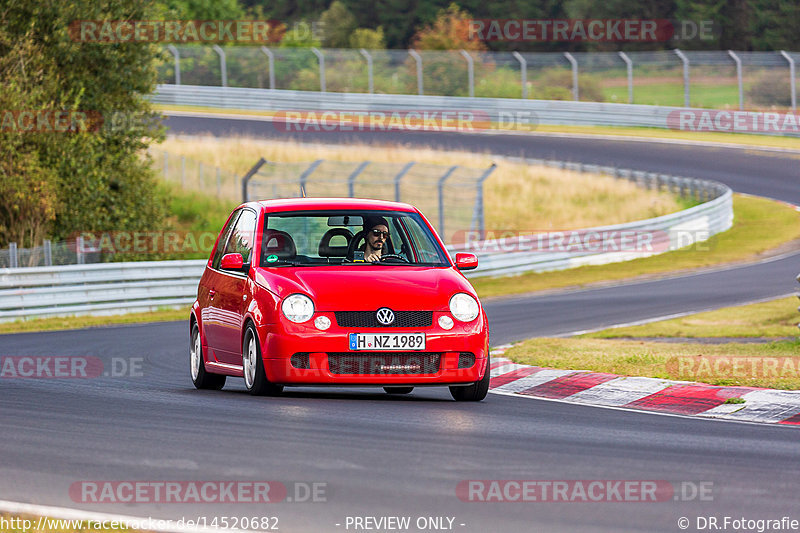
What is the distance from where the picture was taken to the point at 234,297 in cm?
1033

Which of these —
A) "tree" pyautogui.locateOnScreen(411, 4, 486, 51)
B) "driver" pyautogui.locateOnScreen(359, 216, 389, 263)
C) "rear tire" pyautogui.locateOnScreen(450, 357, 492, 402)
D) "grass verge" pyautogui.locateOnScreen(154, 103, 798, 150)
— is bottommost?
"grass verge" pyautogui.locateOnScreen(154, 103, 798, 150)

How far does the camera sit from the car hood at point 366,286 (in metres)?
9.39

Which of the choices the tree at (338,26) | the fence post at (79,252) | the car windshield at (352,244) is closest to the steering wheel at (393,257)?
the car windshield at (352,244)

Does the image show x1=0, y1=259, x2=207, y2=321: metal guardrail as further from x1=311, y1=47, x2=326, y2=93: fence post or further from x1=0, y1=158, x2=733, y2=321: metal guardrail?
x1=311, y1=47, x2=326, y2=93: fence post

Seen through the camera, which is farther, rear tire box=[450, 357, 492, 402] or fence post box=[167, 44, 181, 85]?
fence post box=[167, 44, 181, 85]

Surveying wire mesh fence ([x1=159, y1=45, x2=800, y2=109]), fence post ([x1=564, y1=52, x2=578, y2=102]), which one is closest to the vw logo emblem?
wire mesh fence ([x1=159, y1=45, x2=800, y2=109])

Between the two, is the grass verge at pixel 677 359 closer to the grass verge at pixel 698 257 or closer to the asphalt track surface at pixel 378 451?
the asphalt track surface at pixel 378 451

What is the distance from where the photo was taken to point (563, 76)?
1983 inches

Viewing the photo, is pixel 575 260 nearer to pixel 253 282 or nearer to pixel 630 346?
pixel 630 346

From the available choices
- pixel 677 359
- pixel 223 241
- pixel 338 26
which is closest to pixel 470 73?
pixel 338 26

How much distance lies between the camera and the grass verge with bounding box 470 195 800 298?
26172 mm

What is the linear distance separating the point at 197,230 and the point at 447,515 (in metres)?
28.3

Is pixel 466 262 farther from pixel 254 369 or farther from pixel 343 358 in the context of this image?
pixel 254 369

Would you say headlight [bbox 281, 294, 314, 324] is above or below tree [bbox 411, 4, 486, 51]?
below
